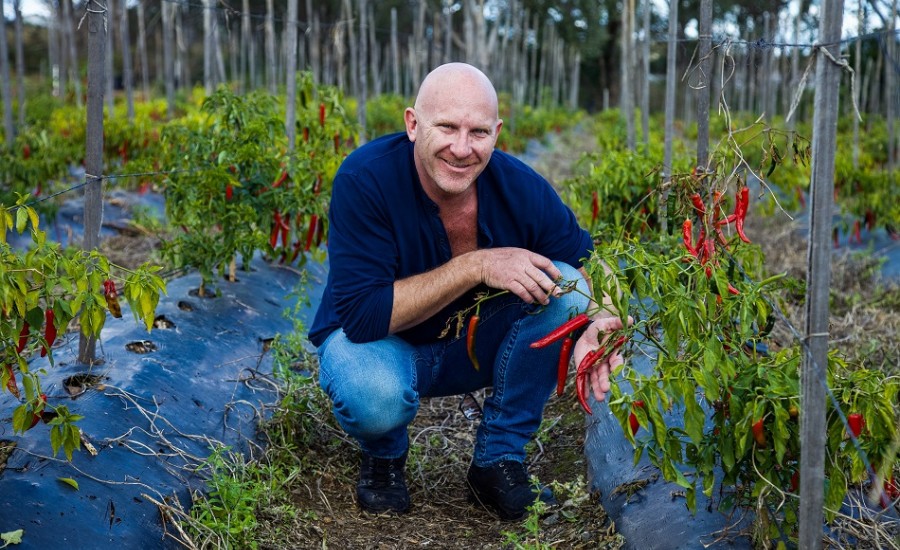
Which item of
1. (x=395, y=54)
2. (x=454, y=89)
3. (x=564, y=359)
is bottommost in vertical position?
(x=564, y=359)

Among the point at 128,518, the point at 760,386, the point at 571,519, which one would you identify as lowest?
the point at 571,519

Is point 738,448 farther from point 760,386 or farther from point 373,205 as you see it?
point 373,205

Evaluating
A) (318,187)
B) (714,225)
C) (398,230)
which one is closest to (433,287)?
(398,230)

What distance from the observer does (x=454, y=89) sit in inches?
81.1

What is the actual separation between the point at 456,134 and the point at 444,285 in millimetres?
370

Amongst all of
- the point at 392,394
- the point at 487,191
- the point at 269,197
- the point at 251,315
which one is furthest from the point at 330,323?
the point at 269,197

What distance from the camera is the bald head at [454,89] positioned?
81.0 inches

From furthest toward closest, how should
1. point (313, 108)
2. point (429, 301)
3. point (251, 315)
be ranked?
point (313, 108) → point (251, 315) → point (429, 301)

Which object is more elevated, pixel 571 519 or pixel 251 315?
pixel 251 315

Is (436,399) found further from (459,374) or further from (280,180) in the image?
(280,180)

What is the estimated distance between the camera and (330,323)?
2.27 meters

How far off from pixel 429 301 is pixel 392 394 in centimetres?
25

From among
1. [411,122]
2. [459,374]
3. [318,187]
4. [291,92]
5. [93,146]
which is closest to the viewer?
[411,122]

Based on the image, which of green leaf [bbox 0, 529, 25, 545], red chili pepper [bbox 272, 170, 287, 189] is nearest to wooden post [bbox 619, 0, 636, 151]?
red chili pepper [bbox 272, 170, 287, 189]
